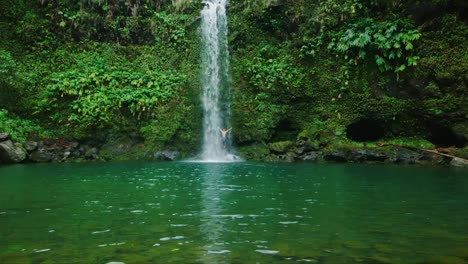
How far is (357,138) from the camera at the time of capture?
24.7 meters

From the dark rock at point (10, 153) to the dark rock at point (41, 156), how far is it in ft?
2.05

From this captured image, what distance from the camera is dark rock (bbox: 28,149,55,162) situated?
21531mm

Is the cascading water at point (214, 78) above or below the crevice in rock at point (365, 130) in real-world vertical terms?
above

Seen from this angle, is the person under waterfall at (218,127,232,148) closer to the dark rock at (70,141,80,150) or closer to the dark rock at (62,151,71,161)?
the dark rock at (70,141,80,150)

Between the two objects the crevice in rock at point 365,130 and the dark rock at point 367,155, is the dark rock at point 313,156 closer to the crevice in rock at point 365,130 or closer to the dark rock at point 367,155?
the dark rock at point 367,155

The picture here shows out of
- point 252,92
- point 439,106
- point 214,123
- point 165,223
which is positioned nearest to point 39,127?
point 214,123

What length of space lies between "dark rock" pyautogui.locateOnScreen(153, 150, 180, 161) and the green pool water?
11168mm

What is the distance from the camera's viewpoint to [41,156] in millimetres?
21719

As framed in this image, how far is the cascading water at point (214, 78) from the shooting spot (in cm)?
2484

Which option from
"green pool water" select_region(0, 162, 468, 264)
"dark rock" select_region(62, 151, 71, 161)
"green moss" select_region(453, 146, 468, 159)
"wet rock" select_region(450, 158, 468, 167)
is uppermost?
"green moss" select_region(453, 146, 468, 159)

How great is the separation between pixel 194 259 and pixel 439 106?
63.1 ft

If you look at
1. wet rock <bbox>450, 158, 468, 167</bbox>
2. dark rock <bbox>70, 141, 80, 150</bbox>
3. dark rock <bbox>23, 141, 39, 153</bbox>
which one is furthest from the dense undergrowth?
wet rock <bbox>450, 158, 468, 167</bbox>

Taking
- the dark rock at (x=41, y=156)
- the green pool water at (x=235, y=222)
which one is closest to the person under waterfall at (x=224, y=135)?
the dark rock at (x=41, y=156)

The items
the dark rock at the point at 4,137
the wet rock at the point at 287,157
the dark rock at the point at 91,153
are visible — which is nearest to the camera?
the dark rock at the point at 4,137
